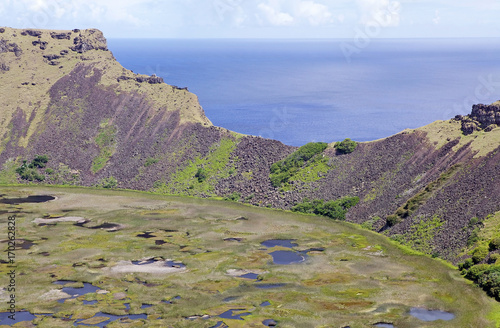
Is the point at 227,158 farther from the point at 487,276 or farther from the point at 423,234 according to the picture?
the point at 487,276

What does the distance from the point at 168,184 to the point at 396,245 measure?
68.9 meters

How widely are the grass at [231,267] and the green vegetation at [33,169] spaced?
2499cm

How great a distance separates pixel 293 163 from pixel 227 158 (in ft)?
66.9

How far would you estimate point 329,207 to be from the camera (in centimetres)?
13475

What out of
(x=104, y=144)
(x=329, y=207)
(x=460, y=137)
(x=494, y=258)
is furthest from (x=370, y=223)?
(x=104, y=144)

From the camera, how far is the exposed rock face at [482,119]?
136 meters

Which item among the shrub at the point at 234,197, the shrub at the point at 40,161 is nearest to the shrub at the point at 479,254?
the shrub at the point at 234,197

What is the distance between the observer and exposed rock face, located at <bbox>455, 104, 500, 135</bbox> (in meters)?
136

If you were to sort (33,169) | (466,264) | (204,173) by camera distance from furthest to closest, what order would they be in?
(33,169) → (204,173) → (466,264)

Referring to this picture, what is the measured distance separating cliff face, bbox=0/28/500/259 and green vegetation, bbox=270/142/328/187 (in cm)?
198

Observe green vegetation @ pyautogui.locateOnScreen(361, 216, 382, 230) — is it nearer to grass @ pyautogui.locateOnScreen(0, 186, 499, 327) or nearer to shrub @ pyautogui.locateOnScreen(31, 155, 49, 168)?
grass @ pyautogui.locateOnScreen(0, 186, 499, 327)

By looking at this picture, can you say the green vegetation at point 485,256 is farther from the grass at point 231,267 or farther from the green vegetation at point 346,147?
the green vegetation at point 346,147

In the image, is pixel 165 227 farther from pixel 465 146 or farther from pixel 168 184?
pixel 465 146

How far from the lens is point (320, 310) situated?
83.6 metres
